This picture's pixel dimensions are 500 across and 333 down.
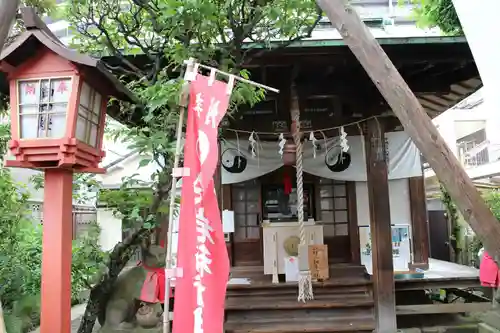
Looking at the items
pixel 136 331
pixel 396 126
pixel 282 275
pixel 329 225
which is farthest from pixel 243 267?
pixel 396 126

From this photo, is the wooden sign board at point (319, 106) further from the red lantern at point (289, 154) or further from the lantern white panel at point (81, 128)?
the lantern white panel at point (81, 128)

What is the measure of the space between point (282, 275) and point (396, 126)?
4181 millimetres

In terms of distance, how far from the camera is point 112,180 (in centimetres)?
1750

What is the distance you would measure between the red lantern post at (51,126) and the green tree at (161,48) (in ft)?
2.62

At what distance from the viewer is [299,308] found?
745cm

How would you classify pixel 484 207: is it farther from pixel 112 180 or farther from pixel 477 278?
pixel 112 180

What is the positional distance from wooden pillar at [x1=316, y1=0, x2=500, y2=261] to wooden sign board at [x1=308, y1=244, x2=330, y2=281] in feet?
14.3

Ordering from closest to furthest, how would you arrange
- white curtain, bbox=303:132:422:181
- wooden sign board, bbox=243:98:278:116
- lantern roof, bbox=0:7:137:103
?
lantern roof, bbox=0:7:137:103 < white curtain, bbox=303:132:422:181 < wooden sign board, bbox=243:98:278:116

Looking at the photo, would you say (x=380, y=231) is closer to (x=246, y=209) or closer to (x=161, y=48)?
(x=246, y=209)

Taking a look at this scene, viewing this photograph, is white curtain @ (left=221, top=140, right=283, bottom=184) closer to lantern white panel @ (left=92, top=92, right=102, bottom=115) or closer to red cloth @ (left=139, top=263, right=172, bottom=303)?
red cloth @ (left=139, top=263, right=172, bottom=303)

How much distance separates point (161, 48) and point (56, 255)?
3.29 m

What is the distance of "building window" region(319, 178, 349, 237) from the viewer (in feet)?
33.3

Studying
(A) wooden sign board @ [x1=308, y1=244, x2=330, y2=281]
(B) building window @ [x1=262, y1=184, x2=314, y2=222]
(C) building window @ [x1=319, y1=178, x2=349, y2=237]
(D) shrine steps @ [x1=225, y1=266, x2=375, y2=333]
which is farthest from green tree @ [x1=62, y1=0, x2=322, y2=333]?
(C) building window @ [x1=319, y1=178, x2=349, y2=237]

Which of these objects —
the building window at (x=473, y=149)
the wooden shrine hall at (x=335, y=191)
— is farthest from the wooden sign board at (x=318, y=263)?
the building window at (x=473, y=149)
